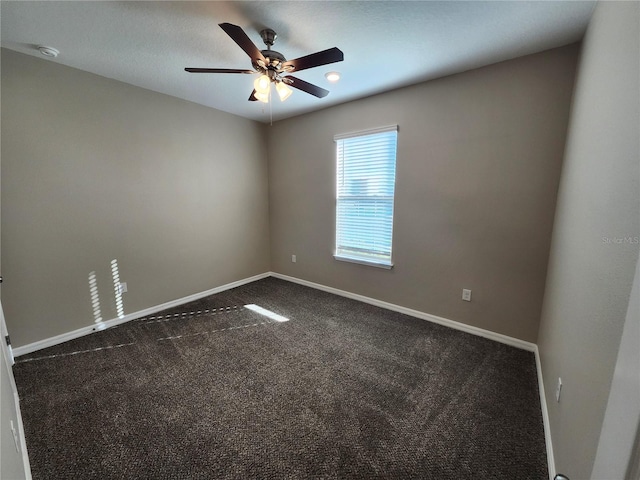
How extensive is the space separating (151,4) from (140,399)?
259 cm

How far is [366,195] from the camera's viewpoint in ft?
10.8

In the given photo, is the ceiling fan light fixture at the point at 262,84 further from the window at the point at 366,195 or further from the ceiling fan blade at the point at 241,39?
the window at the point at 366,195

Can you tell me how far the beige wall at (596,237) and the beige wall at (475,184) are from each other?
473 mm

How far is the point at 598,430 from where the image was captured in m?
0.79

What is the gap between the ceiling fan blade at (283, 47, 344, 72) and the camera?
158 cm

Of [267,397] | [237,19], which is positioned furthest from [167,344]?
[237,19]

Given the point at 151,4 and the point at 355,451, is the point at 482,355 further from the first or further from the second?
the point at 151,4

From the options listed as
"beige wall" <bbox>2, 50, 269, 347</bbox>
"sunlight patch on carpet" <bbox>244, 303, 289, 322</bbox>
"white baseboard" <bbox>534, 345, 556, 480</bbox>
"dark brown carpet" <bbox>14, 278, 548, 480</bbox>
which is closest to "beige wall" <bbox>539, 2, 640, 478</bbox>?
"white baseboard" <bbox>534, 345, 556, 480</bbox>

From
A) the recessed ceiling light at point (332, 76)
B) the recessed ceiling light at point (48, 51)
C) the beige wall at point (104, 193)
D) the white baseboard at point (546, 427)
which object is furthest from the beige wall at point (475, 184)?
the recessed ceiling light at point (48, 51)

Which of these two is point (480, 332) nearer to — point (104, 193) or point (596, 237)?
point (596, 237)

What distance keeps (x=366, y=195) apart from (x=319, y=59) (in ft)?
5.94

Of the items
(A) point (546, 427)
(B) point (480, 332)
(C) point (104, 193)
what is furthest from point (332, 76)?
(A) point (546, 427)

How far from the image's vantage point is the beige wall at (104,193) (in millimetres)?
2232

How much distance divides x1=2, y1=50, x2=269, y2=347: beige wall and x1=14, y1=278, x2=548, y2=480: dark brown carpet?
1.73 ft
